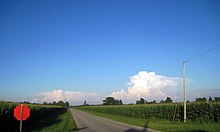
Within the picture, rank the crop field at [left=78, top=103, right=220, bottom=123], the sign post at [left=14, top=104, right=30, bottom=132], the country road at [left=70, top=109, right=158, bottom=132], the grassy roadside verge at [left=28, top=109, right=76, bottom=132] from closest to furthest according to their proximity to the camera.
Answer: the sign post at [left=14, top=104, right=30, bottom=132], the country road at [left=70, top=109, right=158, bottom=132], the grassy roadside verge at [left=28, top=109, right=76, bottom=132], the crop field at [left=78, top=103, right=220, bottom=123]

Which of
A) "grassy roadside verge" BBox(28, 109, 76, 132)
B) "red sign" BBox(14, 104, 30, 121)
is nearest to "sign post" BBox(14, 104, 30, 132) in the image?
"red sign" BBox(14, 104, 30, 121)

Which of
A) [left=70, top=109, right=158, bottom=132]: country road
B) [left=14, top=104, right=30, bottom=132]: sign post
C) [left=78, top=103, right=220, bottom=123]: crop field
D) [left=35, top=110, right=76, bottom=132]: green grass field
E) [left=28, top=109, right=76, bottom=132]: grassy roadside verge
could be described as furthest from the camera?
[left=78, top=103, right=220, bottom=123]: crop field

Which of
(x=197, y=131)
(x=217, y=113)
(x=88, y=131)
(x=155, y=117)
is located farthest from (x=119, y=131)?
(x=155, y=117)

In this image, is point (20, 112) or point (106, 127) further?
point (106, 127)

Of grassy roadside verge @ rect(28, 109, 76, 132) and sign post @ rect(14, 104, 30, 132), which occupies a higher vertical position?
sign post @ rect(14, 104, 30, 132)

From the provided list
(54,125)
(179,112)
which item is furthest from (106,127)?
(179,112)

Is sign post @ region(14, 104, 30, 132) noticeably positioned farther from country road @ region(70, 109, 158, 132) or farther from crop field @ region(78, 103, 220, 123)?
crop field @ region(78, 103, 220, 123)

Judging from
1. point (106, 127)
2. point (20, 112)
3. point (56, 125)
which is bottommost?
point (56, 125)

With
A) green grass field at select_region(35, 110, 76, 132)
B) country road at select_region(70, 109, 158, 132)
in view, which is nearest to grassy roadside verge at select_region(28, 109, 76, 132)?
green grass field at select_region(35, 110, 76, 132)

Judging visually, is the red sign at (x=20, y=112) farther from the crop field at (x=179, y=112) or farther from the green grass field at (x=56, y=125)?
the crop field at (x=179, y=112)

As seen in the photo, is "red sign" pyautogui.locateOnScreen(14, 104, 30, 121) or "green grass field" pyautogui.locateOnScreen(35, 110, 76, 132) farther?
"green grass field" pyautogui.locateOnScreen(35, 110, 76, 132)

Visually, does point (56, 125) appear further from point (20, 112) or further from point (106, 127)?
point (20, 112)

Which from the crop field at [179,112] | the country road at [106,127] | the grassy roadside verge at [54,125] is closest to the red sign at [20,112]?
the grassy roadside verge at [54,125]

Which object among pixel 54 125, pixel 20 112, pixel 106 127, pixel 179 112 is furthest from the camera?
pixel 179 112
